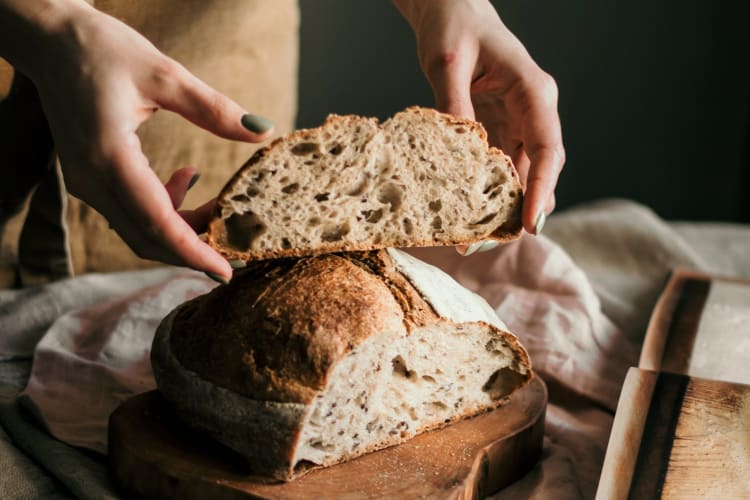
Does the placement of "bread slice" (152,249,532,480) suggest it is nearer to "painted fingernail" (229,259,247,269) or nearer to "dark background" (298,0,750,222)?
"painted fingernail" (229,259,247,269)

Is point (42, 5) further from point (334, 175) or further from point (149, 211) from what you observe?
point (334, 175)

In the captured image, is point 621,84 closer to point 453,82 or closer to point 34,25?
point 453,82

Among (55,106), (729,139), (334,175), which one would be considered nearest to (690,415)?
(334,175)

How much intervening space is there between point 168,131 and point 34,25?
1.03m

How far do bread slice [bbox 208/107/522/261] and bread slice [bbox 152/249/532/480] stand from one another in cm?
10

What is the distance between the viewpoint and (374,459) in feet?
4.30

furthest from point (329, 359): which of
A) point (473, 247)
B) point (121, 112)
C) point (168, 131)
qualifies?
point (168, 131)

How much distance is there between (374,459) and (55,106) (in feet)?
2.22

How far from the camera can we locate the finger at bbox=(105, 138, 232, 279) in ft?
3.58

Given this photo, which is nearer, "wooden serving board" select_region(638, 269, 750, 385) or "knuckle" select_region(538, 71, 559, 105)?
"knuckle" select_region(538, 71, 559, 105)

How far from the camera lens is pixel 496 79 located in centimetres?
158

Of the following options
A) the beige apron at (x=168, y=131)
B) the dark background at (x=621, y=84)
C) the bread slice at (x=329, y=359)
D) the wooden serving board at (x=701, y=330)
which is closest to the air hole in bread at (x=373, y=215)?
the bread slice at (x=329, y=359)

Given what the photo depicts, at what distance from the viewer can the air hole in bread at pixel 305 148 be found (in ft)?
4.06

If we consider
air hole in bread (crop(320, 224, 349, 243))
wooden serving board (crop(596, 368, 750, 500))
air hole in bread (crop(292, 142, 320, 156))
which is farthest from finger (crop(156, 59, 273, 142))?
wooden serving board (crop(596, 368, 750, 500))
